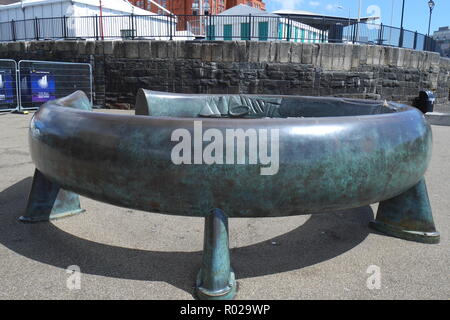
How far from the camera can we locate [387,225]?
9.70 feet

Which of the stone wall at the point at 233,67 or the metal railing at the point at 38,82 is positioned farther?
the stone wall at the point at 233,67

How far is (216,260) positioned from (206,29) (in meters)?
13.2

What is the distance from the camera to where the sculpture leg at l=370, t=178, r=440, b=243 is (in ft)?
9.00

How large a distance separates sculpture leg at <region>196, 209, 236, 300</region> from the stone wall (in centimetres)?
1001

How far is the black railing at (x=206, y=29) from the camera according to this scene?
45.9 feet

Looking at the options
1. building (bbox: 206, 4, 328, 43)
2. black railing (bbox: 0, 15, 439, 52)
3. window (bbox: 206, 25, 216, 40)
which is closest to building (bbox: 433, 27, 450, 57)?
black railing (bbox: 0, 15, 439, 52)

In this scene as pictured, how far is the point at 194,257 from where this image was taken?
2539 mm

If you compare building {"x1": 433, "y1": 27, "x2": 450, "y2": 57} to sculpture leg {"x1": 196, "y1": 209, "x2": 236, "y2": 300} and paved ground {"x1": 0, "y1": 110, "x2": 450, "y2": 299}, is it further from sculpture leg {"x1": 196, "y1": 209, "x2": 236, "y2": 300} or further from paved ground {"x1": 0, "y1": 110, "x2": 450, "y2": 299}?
sculpture leg {"x1": 196, "y1": 209, "x2": 236, "y2": 300}

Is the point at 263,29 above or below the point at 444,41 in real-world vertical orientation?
below

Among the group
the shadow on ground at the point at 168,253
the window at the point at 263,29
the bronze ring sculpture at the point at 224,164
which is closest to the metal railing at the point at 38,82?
the window at the point at 263,29

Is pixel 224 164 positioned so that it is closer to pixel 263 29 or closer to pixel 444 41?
pixel 263 29

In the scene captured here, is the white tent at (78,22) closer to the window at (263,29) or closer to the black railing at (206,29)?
the black railing at (206,29)

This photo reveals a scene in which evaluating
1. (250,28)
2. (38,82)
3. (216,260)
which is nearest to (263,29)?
(250,28)

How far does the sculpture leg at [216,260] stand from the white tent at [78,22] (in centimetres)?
1358
